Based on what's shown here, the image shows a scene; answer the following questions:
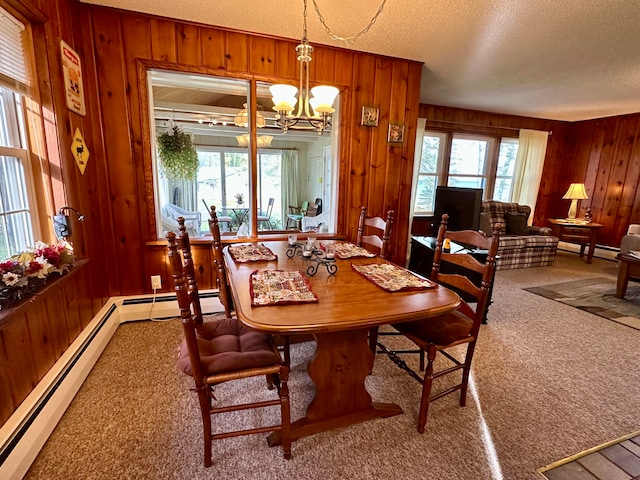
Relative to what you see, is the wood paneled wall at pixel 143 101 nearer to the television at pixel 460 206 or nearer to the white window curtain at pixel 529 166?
the television at pixel 460 206

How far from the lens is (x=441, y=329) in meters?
1.70

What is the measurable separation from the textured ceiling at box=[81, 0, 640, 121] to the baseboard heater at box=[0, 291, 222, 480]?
2279mm

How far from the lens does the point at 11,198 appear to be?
5.42ft

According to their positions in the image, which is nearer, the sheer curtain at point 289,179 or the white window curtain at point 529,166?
the white window curtain at point 529,166

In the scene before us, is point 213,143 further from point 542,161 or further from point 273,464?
point 273,464

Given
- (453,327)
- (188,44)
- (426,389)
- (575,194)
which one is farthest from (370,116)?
(575,194)

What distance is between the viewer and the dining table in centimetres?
121

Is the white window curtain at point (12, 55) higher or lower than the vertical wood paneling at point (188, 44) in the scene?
lower

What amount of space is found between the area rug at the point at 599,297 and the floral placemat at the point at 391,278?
2.68 metres

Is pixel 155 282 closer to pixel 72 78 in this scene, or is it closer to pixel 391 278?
pixel 72 78

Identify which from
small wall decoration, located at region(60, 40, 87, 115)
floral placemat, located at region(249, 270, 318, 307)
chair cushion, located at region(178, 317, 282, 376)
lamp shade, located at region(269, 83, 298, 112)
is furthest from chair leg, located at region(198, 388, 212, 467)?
small wall decoration, located at region(60, 40, 87, 115)

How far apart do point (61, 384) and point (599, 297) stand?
4.95 m

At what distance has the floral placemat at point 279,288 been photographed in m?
1.35

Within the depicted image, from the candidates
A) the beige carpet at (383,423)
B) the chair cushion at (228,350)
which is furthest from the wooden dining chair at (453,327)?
the chair cushion at (228,350)
